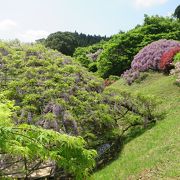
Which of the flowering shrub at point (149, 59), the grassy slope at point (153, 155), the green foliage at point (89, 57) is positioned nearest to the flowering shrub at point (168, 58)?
the flowering shrub at point (149, 59)

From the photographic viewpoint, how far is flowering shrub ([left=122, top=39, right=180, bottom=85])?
29250 millimetres

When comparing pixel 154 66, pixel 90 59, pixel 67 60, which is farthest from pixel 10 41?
pixel 90 59

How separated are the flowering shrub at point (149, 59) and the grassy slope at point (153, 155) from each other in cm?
797

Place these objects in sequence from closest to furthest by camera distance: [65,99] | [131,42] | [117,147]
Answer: [65,99]
[117,147]
[131,42]

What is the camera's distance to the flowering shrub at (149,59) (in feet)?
96.0

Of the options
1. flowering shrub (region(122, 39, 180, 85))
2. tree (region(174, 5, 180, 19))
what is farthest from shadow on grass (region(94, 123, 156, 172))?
tree (region(174, 5, 180, 19))

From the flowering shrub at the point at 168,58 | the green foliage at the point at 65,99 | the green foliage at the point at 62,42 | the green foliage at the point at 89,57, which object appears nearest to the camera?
the green foliage at the point at 65,99

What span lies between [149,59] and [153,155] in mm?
14951

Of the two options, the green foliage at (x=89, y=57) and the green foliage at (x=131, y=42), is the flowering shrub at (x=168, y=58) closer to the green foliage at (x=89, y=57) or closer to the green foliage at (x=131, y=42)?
the green foliage at (x=131, y=42)

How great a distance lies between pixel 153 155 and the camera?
15523mm

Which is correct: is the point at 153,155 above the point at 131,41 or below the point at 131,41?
below

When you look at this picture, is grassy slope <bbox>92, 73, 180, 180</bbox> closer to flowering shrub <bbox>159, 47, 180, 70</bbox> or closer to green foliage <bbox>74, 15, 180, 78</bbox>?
flowering shrub <bbox>159, 47, 180, 70</bbox>

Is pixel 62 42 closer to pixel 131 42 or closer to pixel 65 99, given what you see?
pixel 131 42

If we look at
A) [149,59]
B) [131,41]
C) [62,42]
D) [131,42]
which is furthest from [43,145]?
[62,42]
